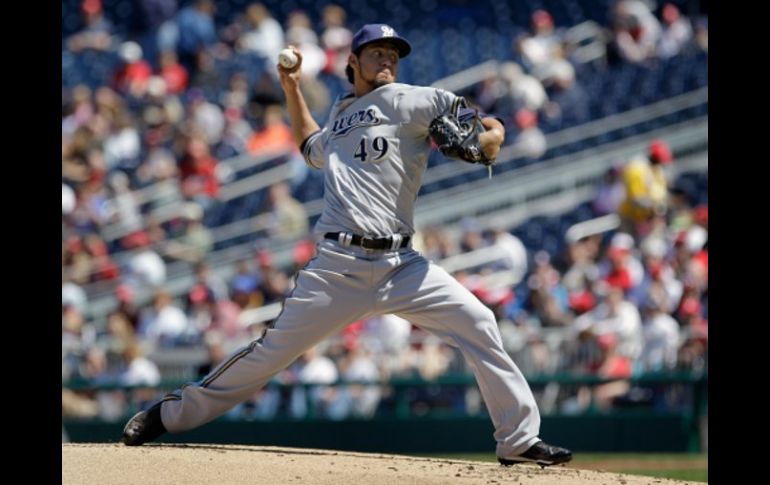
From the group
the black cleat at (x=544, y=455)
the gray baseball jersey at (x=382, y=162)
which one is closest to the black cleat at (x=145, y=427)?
the gray baseball jersey at (x=382, y=162)

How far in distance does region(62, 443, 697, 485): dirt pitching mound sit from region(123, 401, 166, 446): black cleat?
53mm

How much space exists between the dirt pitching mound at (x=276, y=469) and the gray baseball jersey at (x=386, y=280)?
285 millimetres

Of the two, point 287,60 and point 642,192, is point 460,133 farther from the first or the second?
point 642,192

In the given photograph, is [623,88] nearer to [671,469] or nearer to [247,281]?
[247,281]

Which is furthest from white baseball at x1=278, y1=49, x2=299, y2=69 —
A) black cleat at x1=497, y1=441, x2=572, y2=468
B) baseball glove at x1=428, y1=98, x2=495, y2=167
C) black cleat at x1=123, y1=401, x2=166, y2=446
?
black cleat at x1=497, y1=441, x2=572, y2=468

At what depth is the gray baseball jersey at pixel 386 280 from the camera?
5.91m

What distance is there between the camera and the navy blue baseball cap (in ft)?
19.6

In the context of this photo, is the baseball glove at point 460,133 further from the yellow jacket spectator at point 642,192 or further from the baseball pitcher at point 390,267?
the yellow jacket spectator at point 642,192

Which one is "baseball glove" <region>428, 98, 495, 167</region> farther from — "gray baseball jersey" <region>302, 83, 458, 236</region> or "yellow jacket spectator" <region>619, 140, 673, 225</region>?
"yellow jacket spectator" <region>619, 140, 673, 225</region>

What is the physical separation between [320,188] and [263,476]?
865 centimetres

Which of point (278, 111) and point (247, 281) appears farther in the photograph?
point (278, 111)

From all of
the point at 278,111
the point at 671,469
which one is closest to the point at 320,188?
the point at 278,111
